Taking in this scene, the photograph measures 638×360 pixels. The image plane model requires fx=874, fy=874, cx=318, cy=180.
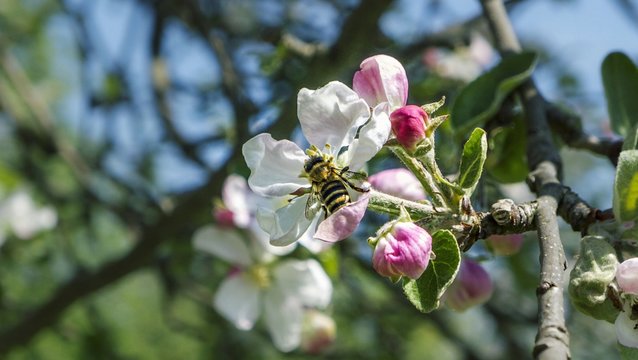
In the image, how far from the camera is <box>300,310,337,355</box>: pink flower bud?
2.47 meters

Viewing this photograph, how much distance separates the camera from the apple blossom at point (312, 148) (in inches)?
46.3

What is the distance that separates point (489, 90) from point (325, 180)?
634mm

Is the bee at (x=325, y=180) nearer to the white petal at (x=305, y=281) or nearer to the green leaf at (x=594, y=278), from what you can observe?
the green leaf at (x=594, y=278)

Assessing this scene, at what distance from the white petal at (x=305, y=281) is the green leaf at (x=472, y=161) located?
2.77 ft

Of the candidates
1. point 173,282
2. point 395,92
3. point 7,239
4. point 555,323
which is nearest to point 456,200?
point 395,92

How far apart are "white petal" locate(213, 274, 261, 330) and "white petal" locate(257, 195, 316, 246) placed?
0.94 metres

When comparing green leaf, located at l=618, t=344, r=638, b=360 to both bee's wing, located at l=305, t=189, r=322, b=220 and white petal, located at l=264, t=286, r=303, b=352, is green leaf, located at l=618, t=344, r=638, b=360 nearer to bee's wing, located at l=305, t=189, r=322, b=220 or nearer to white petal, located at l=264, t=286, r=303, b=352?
bee's wing, located at l=305, t=189, r=322, b=220

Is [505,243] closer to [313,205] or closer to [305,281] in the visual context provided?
[313,205]

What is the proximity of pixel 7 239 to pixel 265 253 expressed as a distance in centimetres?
157

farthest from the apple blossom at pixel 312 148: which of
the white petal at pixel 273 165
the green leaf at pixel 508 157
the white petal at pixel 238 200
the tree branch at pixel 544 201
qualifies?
the white petal at pixel 238 200

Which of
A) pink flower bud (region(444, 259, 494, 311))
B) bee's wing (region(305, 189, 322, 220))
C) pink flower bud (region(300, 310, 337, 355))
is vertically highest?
bee's wing (region(305, 189, 322, 220))

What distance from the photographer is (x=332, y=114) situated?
47.3 inches

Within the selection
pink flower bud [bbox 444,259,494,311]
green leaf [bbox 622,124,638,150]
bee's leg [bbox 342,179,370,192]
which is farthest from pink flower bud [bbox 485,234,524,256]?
bee's leg [bbox 342,179,370,192]

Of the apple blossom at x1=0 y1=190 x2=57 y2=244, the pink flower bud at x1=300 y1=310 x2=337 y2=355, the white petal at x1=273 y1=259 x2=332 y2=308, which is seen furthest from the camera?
the apple blossom at x1=0 y1=190 x2=57 y2=244
